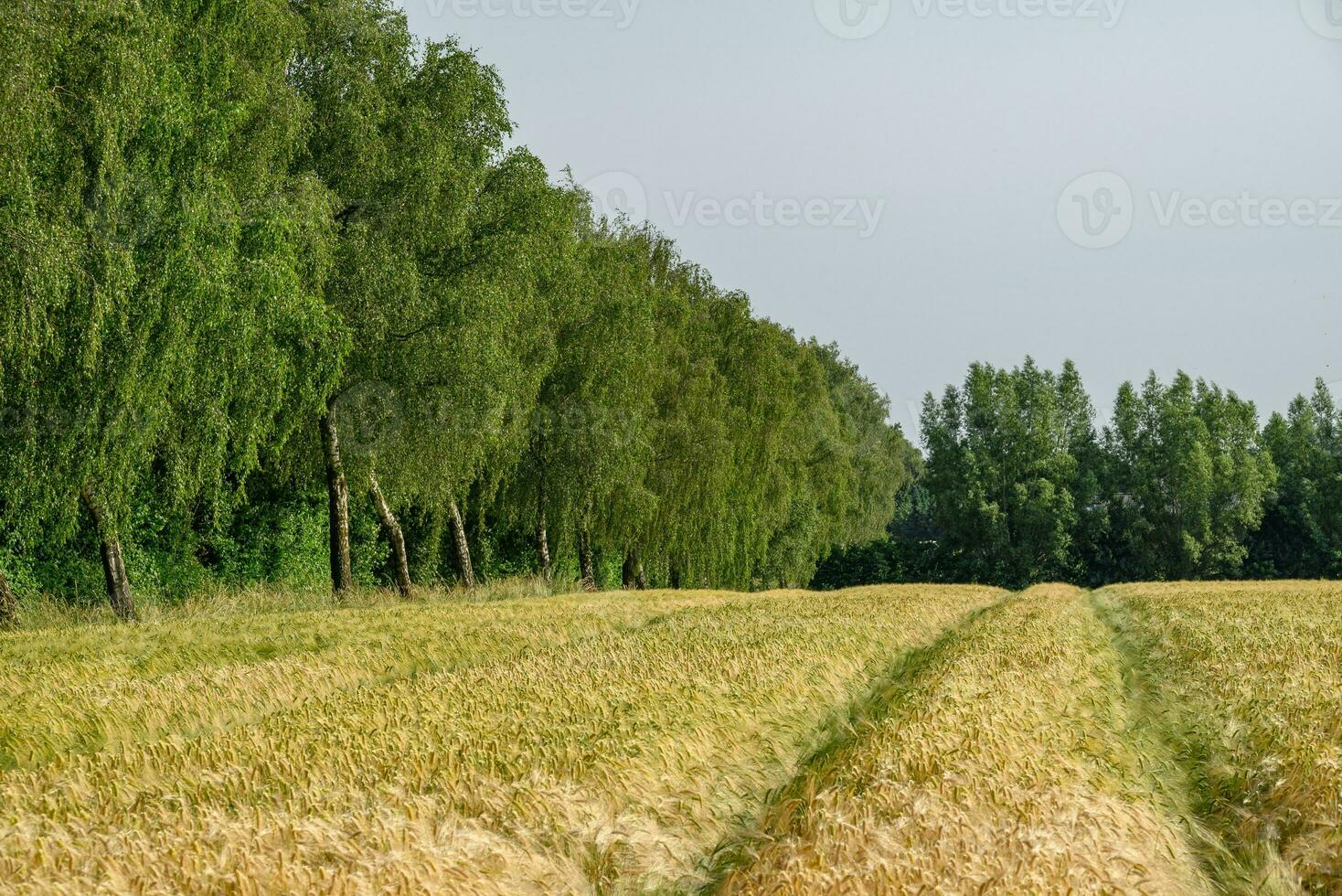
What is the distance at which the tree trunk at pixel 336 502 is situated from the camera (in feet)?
76.0

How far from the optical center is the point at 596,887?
16.2 feet

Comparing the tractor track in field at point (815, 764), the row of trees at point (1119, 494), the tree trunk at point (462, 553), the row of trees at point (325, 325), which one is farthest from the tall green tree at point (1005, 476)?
the tractor track in field at point (815, 764)

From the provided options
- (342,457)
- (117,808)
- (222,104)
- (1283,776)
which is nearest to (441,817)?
(117,808)

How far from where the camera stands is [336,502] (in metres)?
23.7

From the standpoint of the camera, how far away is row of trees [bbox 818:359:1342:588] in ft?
213

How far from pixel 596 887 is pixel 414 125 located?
67.9 feet

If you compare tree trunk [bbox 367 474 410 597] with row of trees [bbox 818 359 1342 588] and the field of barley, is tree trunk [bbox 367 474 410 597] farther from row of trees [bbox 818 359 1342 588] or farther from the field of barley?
row of trees [bbox 818 359 1342 588]

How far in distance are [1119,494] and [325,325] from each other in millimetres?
62047

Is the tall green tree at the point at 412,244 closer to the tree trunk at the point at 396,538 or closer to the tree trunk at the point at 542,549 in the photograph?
the tree trunk at the point at 396,538

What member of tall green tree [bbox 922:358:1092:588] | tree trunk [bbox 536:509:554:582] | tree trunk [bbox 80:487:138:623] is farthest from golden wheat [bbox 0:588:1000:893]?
tall green tree [bbox 922:358:1092:588]

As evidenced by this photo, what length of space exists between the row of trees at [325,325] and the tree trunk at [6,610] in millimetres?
53

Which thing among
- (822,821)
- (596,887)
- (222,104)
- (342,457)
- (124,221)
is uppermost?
(222,104)

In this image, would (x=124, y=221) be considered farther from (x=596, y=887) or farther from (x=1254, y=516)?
(x=1254, y=516)

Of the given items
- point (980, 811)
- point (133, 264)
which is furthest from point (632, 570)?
point (980, 811)
